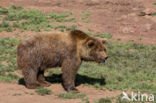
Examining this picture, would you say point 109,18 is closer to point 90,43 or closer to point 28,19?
point 28,19

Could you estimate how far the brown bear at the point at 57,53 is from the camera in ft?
27.9

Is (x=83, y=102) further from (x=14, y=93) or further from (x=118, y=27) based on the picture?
(x=118, y=27)

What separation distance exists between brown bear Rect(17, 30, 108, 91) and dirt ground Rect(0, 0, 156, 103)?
429 millimetres

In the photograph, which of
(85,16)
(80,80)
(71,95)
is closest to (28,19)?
(85,16)

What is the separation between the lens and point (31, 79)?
8.62 m

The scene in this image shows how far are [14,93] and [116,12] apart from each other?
12.5 metres

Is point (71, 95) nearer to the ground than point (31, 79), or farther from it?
nearer to the ground

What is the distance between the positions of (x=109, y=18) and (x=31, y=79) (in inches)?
418

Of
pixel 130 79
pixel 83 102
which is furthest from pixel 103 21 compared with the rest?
pixel 83 102

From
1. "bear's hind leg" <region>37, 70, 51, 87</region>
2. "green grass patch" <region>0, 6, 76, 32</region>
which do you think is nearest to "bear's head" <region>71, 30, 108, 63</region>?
"bear's hind leg" <region>37, 70, 51, 87</region>

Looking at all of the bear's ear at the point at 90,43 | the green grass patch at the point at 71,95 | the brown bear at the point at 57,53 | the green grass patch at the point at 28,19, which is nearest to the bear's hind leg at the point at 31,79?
the brown bear at the point at 57,53

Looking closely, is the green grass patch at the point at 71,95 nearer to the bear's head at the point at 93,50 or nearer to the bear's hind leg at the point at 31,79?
the bear's hind leg at the point at 31,79

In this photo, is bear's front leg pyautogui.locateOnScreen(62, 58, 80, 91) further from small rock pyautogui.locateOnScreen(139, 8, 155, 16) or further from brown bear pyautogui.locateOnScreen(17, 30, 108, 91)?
small rock pyautogui.locateOnScreen(139, 8, 155, 16)

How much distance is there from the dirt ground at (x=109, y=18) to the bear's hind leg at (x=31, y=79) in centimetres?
18
